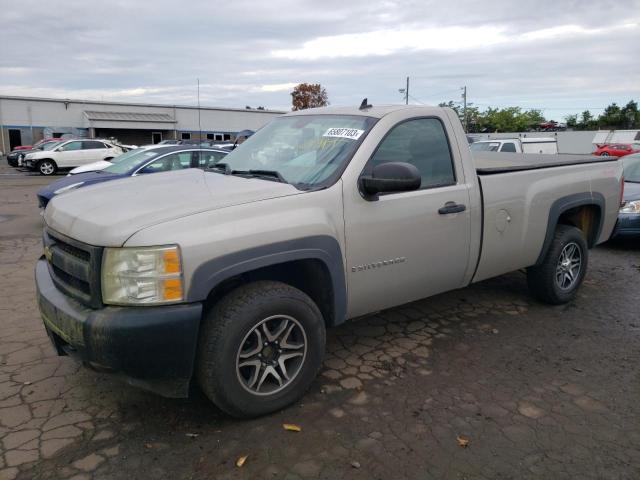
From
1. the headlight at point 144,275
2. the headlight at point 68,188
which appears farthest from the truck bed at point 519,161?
the headlight at point 68,188

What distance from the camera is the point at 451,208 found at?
394cm

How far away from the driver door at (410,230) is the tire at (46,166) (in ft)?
77.2

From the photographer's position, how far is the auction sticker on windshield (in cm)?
369

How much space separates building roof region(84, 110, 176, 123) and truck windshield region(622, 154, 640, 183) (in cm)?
4559

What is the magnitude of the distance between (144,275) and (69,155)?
24.1 metres

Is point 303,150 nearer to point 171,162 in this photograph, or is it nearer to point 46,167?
point 171,162

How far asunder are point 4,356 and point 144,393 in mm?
1345

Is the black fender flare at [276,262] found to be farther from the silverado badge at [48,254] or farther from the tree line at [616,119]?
the tree line at [616,119]

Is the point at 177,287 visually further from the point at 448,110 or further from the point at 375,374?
the point at 448,110

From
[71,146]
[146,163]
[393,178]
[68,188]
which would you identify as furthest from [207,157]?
[71,146]

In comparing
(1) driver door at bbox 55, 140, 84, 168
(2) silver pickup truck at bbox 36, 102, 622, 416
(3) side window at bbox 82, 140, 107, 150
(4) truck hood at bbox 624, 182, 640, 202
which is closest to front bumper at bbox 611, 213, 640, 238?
(4) truck hood at bbox 624, 182, 640, 202

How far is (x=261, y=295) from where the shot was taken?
3.02 m

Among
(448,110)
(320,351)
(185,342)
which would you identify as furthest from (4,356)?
(448,110)

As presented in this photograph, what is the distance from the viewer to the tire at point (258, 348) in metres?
2.89
